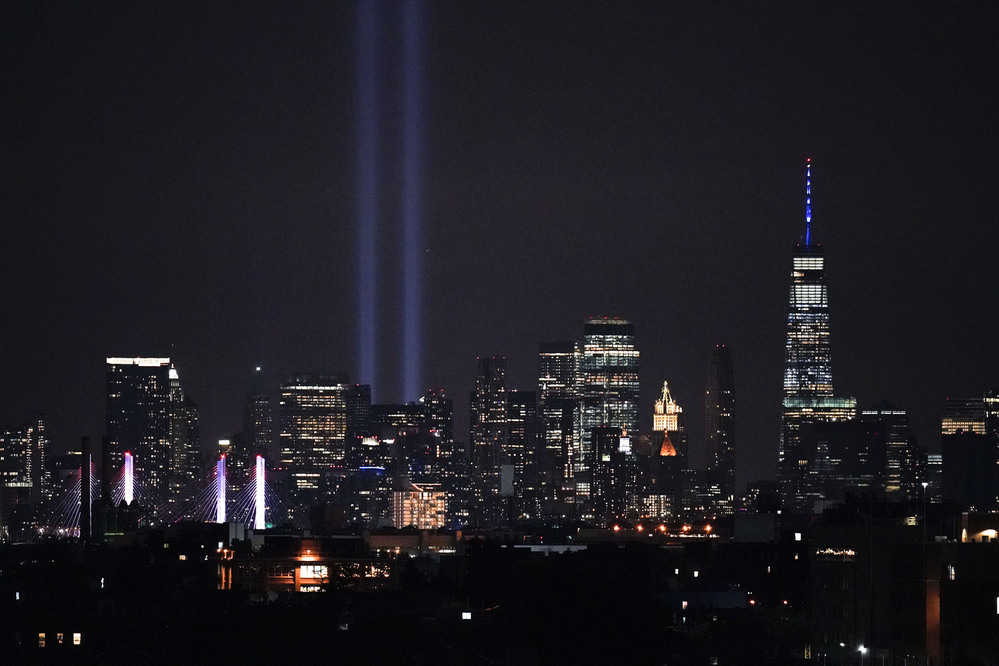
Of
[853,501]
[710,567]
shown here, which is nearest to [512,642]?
[853,501]

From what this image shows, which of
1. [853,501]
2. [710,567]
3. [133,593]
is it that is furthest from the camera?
[710,567]

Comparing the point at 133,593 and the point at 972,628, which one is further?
the point at 133,593

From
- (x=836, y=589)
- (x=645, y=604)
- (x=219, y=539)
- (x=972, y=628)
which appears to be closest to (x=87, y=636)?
(x=645, y=604)

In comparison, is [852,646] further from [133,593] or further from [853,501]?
[853,501]

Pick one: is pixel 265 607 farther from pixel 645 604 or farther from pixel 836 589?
pixel 836 589

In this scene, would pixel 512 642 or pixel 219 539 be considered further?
pixel 219 539

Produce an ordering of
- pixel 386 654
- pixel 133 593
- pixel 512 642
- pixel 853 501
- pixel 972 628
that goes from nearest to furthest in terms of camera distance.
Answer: pixel 972 628
pixel 386 654
pixel 512 642
pixel 133 593
pixel 853 501

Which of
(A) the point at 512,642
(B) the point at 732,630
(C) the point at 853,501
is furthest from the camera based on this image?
(C) the point at 853,501

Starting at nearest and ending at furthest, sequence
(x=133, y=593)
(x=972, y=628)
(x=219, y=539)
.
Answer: (x=972, y=628) → (x=133, y=593) → (x=219, y=539)
